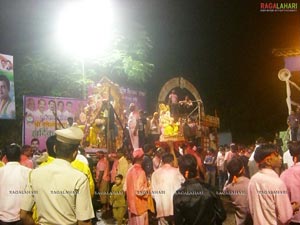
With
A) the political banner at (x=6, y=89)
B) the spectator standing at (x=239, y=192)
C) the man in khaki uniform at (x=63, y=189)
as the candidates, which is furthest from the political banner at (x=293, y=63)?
the man in khaki uniform at (x=63, y=189)

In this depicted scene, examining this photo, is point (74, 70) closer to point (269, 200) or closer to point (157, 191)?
point (157, 191)

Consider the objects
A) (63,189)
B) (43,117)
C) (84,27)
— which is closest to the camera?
(63,189)

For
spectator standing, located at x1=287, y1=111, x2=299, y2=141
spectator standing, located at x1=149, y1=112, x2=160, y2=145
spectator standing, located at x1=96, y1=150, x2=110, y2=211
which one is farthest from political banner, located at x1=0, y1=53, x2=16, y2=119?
spectator standing, located at x1=287, y1=111, x2=299, y2=141

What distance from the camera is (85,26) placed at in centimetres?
1078

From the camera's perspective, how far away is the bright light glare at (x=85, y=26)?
10719mm

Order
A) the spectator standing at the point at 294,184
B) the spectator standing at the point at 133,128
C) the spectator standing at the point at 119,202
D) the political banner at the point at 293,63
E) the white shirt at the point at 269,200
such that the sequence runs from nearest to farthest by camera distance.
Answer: the white shirt at the point at 269,200 → the spectator standing at the point at 294,184 → the spectator standing at the point at 119,202 → the political banner at the point at 293,63 → the spectator standing at the point at 133,128

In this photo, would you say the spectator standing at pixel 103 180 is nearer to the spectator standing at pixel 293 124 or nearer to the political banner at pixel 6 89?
the political banner at pixel 6 89

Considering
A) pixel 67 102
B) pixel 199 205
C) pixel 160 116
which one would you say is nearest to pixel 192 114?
pixel 160 116

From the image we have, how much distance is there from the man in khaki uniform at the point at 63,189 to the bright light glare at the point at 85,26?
8136 mm

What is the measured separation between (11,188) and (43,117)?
5110 millimetres

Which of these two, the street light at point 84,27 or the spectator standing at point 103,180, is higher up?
the street light at point 84,27

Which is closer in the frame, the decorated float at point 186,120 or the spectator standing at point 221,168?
the spectator standing at point 221,168

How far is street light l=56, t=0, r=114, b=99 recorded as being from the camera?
10.7 metres

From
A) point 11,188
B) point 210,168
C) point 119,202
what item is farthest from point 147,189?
point 210,168
